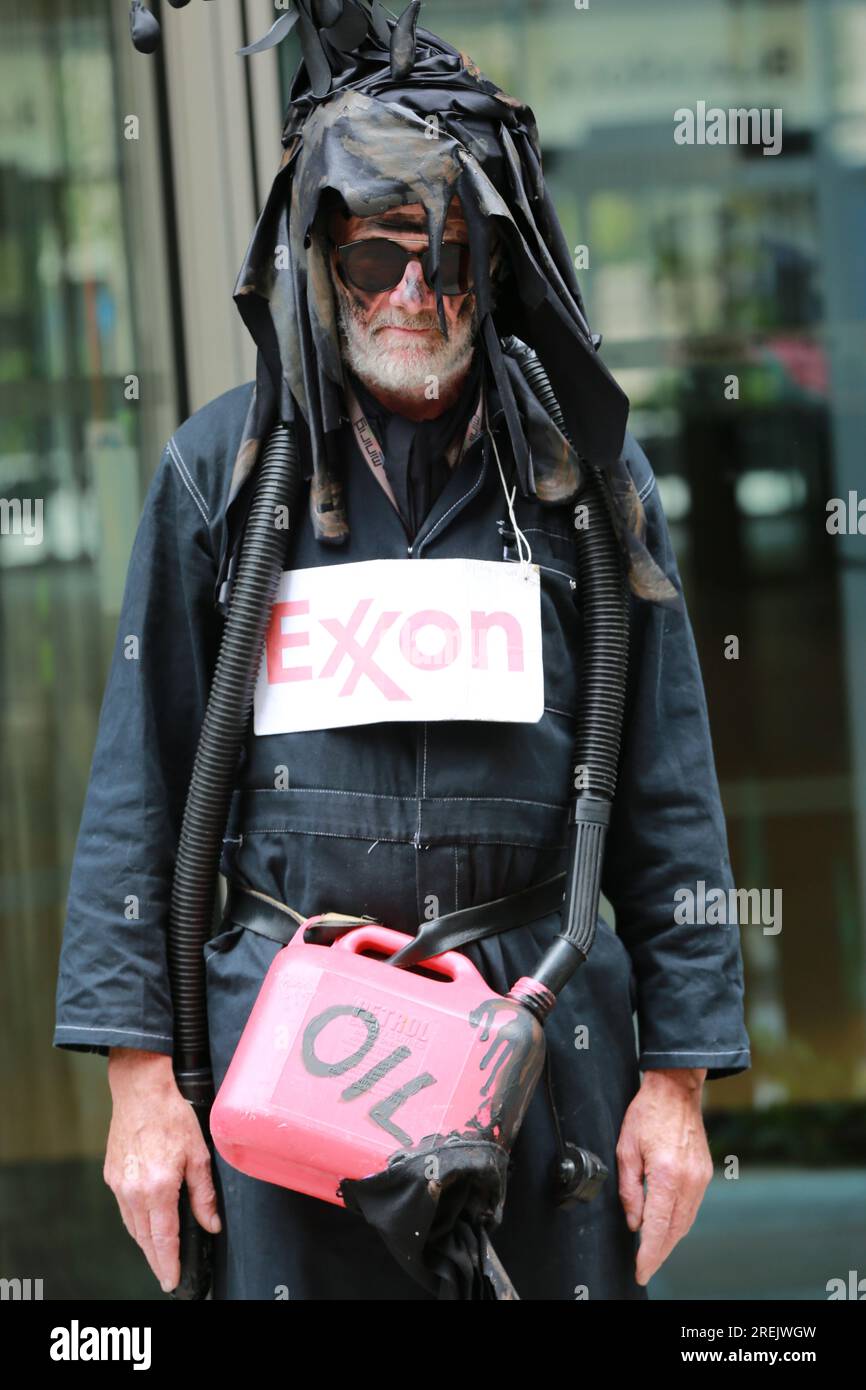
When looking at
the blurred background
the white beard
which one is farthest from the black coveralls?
the blurred background

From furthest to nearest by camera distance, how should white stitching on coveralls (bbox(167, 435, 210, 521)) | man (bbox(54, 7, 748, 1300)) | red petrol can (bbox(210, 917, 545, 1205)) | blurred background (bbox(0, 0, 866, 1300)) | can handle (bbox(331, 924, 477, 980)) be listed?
1. blurred background (bbox(0, 0, 866, 1300))
2. white stitching on coveralls (bbox(167, 435, 210, 521))
3. man (bbox(54, 7, 748, 1300))
4. can handle (bbox(331, 924, 477, 980))
5. red petrol can (bbox(210, 917, 545, 1205))

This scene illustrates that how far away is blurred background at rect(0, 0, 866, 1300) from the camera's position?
381 centimetres

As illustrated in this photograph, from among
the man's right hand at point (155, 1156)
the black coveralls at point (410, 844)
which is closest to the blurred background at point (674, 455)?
the black coveralls at point (410, 844)

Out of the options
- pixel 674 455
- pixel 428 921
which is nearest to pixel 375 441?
pixel 428 921

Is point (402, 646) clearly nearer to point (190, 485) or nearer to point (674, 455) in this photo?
point (190, 485)

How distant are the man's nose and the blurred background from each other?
59.2 inches

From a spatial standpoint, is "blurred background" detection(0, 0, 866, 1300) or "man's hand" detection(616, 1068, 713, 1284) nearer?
"man's hand" detection(616, 1068, 713, 1284)

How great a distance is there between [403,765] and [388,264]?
2.01 feet

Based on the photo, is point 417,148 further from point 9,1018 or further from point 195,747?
point 9,1018

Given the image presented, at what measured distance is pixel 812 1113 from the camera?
4.39 metres

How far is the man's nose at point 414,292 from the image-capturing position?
6.64 feet

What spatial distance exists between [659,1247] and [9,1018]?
2340 millimetres

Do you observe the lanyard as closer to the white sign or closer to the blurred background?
the white sign
